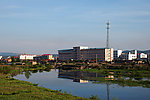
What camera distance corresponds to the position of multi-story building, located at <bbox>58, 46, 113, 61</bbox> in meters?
54.0

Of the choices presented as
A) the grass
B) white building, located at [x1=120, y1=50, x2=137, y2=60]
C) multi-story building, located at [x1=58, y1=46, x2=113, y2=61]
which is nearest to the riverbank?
the grass

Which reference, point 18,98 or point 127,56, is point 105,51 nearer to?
point 127,56

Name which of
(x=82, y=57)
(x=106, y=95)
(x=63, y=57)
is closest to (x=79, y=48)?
(x=82, y=57)

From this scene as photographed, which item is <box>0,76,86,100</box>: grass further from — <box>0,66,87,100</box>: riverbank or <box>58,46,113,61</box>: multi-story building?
<box>58,46,113,61</box>: multi-story building

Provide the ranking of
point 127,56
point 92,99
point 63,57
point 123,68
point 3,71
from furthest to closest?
point 63,57
point 127,56
point 123,68
point 3,71
point 92,99

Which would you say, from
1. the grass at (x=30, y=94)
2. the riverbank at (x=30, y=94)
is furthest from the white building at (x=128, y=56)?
the grass at (x=30, y=94)

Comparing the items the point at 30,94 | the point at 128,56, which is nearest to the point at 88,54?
the point at 128,56

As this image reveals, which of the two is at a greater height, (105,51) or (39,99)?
(105,51)

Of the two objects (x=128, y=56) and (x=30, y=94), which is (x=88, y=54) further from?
(x=30, y=94)

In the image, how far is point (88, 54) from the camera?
58219 millimetres

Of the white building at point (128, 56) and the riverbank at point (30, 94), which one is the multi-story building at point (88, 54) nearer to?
the white building at point (128, 56)

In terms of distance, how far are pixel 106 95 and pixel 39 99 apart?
5058mm

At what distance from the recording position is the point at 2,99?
761 centimetres

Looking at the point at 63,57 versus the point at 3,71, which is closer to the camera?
the point at 3,71
